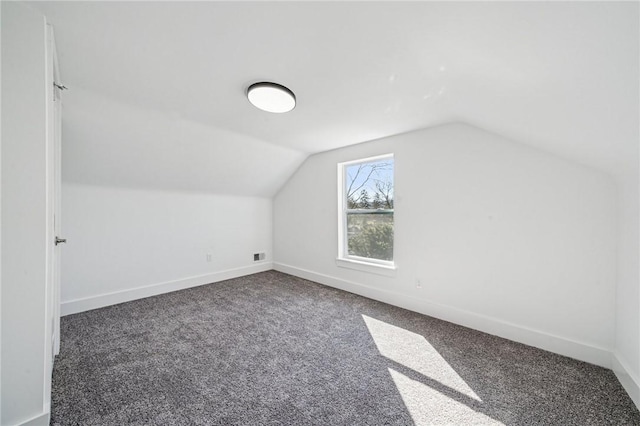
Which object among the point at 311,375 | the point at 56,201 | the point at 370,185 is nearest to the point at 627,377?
the point at 311,375

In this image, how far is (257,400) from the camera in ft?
4.83

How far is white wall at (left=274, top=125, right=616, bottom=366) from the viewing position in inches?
72.4

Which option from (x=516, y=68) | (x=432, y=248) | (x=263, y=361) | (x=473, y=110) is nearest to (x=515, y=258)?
(x=432, y=248)

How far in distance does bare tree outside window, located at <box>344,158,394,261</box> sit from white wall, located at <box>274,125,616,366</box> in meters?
0.24

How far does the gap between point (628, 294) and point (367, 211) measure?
7.62 feet

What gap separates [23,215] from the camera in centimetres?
119

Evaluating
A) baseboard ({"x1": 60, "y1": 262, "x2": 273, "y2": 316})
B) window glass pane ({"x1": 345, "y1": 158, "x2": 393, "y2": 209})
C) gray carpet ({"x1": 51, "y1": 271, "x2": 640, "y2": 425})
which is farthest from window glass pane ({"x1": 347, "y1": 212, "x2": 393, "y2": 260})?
baseboard ({"x1": 60, "y1": 262, "x2": 273, "y2": 316})

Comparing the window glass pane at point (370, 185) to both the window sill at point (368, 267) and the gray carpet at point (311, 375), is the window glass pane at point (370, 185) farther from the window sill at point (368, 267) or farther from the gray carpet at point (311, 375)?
the gray carpet at point (311, 375)

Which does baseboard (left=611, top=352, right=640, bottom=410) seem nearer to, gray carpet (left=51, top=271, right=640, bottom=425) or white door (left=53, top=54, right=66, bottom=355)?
gray carpet (left=51, top=271, right=640, bottom=425)

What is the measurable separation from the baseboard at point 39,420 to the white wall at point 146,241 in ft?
6.18

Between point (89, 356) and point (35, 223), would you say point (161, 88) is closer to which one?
point (35, 223)

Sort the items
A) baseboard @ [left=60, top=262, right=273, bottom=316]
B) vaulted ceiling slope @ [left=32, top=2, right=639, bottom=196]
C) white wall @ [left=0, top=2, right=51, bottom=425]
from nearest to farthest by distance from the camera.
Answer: vaulted ceiling slope @ [left=32, top=2, right=639, bottom=196] → white wall @ [left=0, top=2, right=51, bottom=425] → baseboard @ [left=60, top=262, right=273, bottom=316]

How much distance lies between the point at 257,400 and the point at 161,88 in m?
2.38

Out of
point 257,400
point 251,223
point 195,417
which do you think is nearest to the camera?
point 195,417
